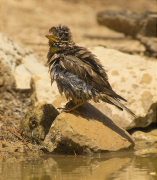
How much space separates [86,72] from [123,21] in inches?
275

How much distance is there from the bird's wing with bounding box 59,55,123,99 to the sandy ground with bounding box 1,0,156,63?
4190 millimetres

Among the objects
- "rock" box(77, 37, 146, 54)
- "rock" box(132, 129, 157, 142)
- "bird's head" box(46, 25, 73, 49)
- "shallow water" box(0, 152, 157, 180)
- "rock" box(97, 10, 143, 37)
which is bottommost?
"shallow water" box(0, 152, 157, 180)

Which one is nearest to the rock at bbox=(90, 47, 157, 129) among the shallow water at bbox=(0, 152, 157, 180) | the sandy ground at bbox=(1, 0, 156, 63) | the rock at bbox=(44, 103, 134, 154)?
the rock at bbox=(44, 103, 134, 154)

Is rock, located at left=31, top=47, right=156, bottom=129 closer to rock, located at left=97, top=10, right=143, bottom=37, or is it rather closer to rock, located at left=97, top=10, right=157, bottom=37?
rock, located at left=97, top=10, right=157, bottom=37

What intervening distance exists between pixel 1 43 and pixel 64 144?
11.8 feet

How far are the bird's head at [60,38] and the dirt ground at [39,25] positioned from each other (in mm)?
1614

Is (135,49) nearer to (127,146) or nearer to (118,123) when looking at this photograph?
(118,123)

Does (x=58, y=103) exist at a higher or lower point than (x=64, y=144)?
higher

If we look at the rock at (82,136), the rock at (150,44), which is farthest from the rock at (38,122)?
the rock at (150,44)

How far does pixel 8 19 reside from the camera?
14086 mm

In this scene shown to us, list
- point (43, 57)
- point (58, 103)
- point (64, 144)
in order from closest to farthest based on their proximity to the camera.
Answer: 1. point (64, 144)
2. point (58, 103)
3. point (43, 57)

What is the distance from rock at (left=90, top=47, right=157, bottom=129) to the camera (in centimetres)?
518

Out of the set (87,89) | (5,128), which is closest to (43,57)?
(5,128)

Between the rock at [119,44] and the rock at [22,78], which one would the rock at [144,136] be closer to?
the rock at [22,78]
